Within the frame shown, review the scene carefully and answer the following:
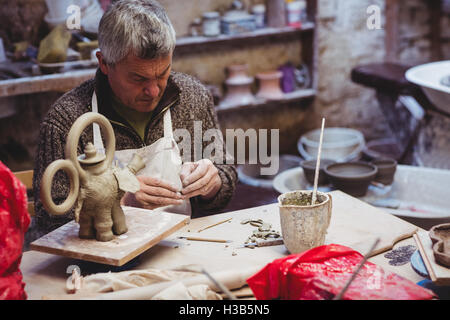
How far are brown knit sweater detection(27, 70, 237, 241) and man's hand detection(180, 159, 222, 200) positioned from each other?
0.22 m

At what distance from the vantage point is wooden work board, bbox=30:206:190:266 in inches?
56.1

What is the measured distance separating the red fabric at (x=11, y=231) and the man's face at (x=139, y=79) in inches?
30.7

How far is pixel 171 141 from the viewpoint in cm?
223

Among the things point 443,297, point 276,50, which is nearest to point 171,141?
point 443,297

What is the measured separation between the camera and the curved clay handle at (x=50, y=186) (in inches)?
52.4

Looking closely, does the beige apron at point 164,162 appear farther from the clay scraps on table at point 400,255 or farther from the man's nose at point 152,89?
the clay scraps on table at point 400,255

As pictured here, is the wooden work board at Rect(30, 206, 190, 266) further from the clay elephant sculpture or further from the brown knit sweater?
the brown knit sweater

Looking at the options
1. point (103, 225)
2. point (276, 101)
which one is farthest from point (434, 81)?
point (103, 225)

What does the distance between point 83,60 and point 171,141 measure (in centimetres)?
168

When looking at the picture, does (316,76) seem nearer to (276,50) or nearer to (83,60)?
(276,50)

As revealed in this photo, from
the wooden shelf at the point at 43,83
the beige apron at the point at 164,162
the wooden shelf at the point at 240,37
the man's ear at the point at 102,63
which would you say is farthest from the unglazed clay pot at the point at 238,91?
the man's ear at the point at 102,63

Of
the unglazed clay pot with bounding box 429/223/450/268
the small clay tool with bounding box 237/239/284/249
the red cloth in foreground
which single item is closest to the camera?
the red cloth in foreground

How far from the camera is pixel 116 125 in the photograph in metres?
2.14

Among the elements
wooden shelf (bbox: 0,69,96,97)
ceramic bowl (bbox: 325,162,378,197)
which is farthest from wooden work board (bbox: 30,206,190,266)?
wooden shelf (bbox: 0,69,96,97)
